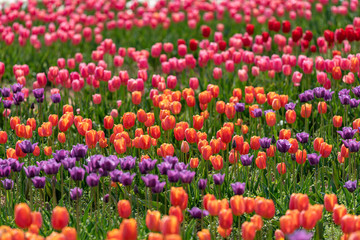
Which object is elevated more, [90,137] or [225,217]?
[225,217]

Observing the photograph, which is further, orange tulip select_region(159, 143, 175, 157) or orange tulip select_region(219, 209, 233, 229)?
orange tulip select_region(159, 143, 175, 157)

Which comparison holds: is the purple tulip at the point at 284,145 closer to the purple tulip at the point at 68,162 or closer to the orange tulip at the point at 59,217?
the purple tulip at the point at 68,162

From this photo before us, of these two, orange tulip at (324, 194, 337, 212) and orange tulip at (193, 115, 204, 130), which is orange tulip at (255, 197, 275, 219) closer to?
orange tulip at (324, 194, 337, 212)

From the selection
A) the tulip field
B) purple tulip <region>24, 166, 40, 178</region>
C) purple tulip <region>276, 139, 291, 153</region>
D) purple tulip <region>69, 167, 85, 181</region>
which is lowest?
the tulip field

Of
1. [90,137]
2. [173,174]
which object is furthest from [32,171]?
[173,174]

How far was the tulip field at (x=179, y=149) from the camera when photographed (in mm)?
3574

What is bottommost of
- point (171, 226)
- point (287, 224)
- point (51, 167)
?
point (51, 167)

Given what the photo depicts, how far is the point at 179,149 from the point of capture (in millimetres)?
5844

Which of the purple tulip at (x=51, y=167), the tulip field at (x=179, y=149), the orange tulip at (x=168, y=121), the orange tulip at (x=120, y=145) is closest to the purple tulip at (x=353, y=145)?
the tulip field at (x=179, y=149)

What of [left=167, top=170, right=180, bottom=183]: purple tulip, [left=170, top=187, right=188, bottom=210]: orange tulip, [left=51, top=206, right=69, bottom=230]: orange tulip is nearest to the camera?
[left=51, top=206, right=69, bottom=230]: orange tulip

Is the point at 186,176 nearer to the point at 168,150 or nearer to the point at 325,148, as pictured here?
the point at 168,150

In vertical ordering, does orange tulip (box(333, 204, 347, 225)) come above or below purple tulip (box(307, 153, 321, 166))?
above

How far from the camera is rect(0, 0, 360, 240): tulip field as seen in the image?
3.57 meters

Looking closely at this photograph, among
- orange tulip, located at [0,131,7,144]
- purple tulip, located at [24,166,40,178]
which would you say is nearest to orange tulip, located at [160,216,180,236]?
purple tulip, located at [24,166,40,178]
